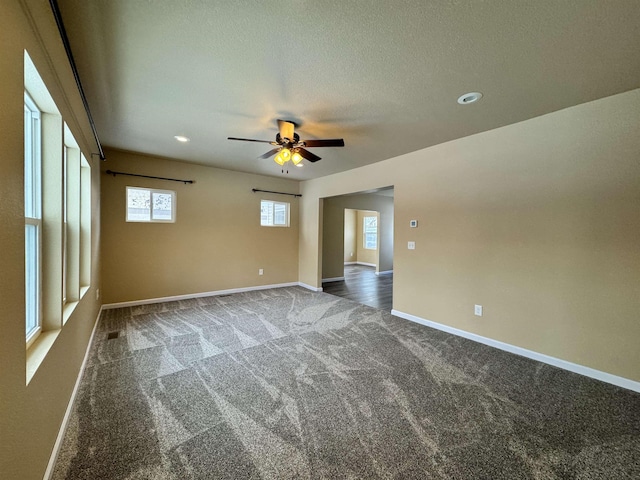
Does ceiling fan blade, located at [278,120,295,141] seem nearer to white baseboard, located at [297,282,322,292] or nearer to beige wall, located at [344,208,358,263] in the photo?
white baseboard, located at [297,282,322,292]

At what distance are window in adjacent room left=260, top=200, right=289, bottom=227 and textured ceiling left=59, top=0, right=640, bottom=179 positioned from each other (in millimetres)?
3004

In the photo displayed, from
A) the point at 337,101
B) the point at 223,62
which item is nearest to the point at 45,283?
the point at 223,62

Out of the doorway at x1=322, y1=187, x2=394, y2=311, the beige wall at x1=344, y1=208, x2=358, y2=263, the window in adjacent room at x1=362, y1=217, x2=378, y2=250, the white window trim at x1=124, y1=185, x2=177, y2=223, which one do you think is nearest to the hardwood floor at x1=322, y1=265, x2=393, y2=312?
the doorway at x1=322, y1=187, x2=394, y2=311

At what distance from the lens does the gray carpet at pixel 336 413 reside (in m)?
1.51

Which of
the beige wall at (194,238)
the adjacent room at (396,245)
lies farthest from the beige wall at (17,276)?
the beige wall at (194,238)

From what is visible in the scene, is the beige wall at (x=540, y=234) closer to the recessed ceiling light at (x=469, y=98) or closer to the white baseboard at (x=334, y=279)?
the recessed ceiling light at (x=469, y=98)

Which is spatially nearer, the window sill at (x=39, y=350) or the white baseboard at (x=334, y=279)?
the window sill at (x=39, y=350)

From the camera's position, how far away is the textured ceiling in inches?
59.9

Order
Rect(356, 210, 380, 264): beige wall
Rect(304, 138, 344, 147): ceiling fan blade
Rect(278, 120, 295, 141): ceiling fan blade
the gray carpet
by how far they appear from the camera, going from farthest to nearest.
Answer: Rect(356, 210, 380, 264): beige wall < Rect(278, 120, 295, 141): ceiling fan blade < Rect(304, 138, 344, 147): ceiling fan blade < the gray carpet

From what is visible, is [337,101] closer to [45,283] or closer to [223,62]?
[223,62]

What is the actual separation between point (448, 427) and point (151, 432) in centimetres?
207

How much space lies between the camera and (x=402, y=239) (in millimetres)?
4203

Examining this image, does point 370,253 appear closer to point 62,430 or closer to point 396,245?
point 396,245

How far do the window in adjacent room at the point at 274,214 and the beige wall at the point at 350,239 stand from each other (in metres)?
4.41
